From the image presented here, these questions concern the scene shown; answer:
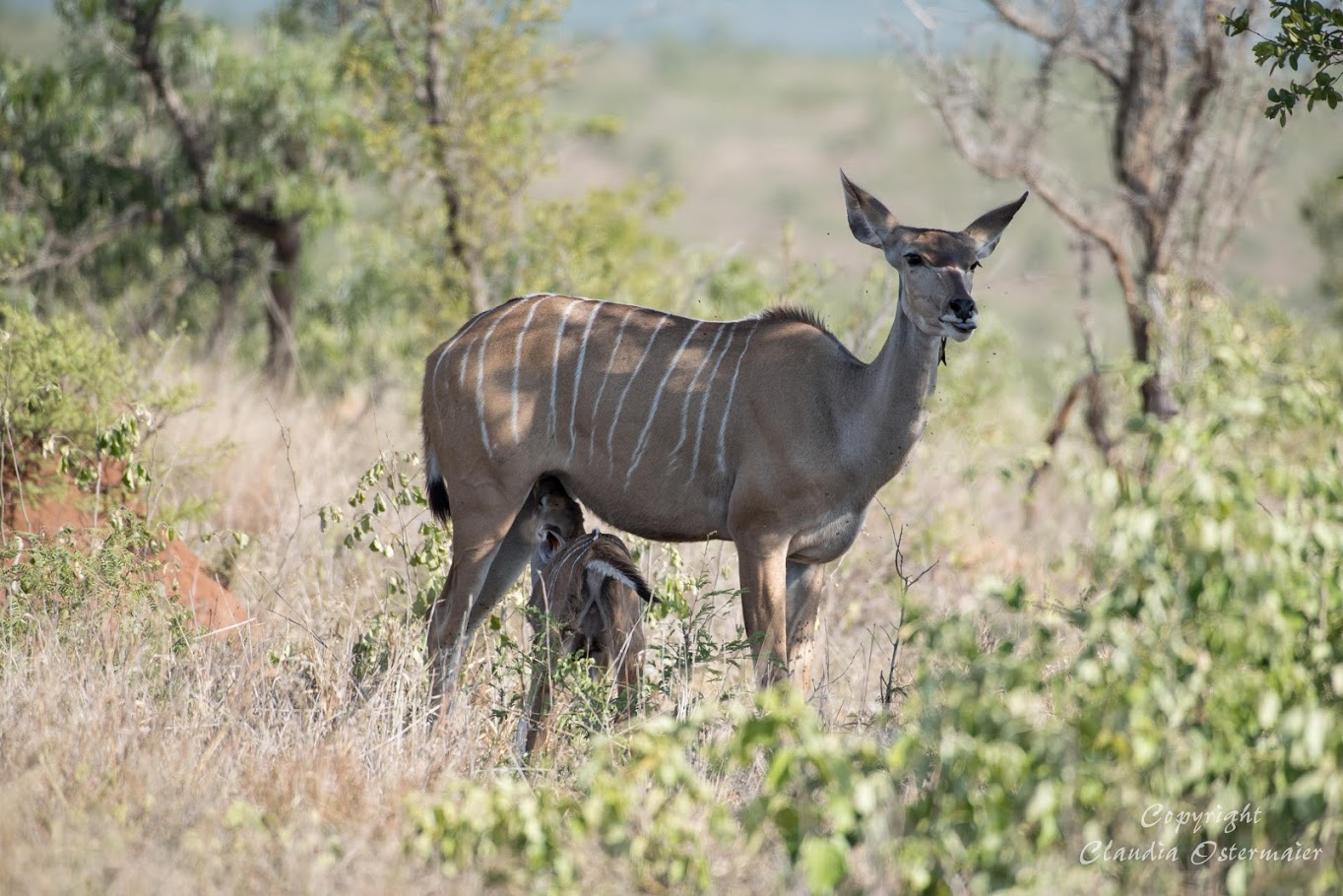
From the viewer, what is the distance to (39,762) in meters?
4.62

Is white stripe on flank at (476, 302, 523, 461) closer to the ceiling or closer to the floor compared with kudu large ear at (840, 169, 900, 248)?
closer to the floor

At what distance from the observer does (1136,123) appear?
1017 cm

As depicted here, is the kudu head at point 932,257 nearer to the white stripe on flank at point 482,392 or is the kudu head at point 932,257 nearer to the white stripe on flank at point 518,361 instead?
the white stripe on flank at point 518,361

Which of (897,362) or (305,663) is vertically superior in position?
(897,362)

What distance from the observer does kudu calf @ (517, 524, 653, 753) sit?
5.63 meters

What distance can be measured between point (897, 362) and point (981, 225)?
79cm


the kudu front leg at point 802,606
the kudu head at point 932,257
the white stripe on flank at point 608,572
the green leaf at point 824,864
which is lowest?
the kudu front leg at point 802,606

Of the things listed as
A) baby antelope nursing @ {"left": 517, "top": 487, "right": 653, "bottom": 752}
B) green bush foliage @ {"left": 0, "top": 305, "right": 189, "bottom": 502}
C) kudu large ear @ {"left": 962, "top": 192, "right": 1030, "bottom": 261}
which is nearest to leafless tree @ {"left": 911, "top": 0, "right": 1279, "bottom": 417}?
kudu large ear @ {"left": 962, "top": 192, "right": 1030, "bottom": 261}

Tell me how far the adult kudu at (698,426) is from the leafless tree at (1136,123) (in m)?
4.03

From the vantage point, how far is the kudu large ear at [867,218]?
629 centimetres

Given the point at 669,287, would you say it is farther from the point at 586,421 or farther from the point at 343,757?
the point at 343,757

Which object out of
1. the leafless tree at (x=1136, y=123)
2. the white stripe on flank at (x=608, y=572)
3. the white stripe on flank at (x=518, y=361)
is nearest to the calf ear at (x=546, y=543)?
the white stripe on flank at (x=518, y=361)

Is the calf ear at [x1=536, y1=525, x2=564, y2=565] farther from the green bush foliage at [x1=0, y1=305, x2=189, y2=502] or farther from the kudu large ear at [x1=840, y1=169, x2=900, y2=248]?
the kudu large ear at [x1=840, y1=169, x2=900, y2=248]

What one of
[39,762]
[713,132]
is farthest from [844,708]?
[713,132]
